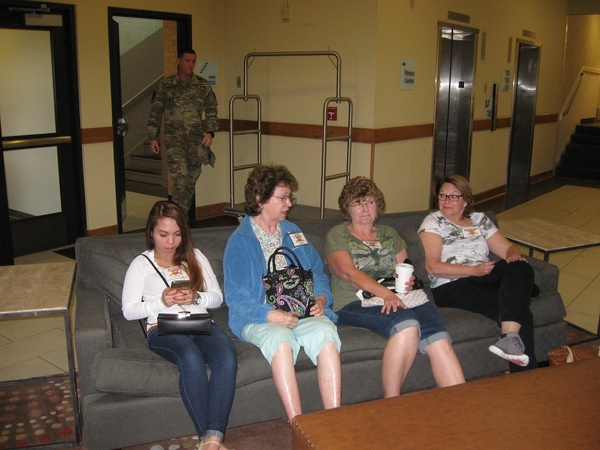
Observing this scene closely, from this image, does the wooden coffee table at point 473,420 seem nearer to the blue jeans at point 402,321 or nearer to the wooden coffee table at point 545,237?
the blue jeans at point 402,321

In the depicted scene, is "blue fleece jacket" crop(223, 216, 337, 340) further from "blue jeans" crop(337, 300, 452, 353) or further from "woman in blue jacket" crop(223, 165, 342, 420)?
"blue jeans" crop(337, 300, 452, 353)

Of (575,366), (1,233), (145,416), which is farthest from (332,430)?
(1,233)

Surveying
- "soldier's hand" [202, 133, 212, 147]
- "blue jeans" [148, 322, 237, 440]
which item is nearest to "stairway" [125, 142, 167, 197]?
"soldier's hand" [202, 133, 212, 147]

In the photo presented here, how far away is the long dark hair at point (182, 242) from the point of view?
263 cm

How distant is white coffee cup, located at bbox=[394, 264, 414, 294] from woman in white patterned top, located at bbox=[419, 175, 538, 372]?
392 millimetres

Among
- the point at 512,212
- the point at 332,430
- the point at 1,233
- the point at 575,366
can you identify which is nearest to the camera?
the point at 332,430

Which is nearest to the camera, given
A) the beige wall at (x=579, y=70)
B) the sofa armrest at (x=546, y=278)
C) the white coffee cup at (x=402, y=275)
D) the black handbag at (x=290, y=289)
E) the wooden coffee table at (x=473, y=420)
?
the wooden coffee table at (x=473, y=420)

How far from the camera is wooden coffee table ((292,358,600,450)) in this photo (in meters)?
1.55

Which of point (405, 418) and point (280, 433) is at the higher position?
point (405, 418)

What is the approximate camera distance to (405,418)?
1643 millimetres

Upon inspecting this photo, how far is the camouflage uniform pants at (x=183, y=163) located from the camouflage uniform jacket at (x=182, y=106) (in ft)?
0.25

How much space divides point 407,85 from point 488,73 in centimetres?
191

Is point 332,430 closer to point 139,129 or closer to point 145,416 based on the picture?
point 145,416

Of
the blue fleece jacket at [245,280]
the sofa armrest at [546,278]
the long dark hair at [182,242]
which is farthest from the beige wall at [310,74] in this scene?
the blue fleece jacket at [245,280]
